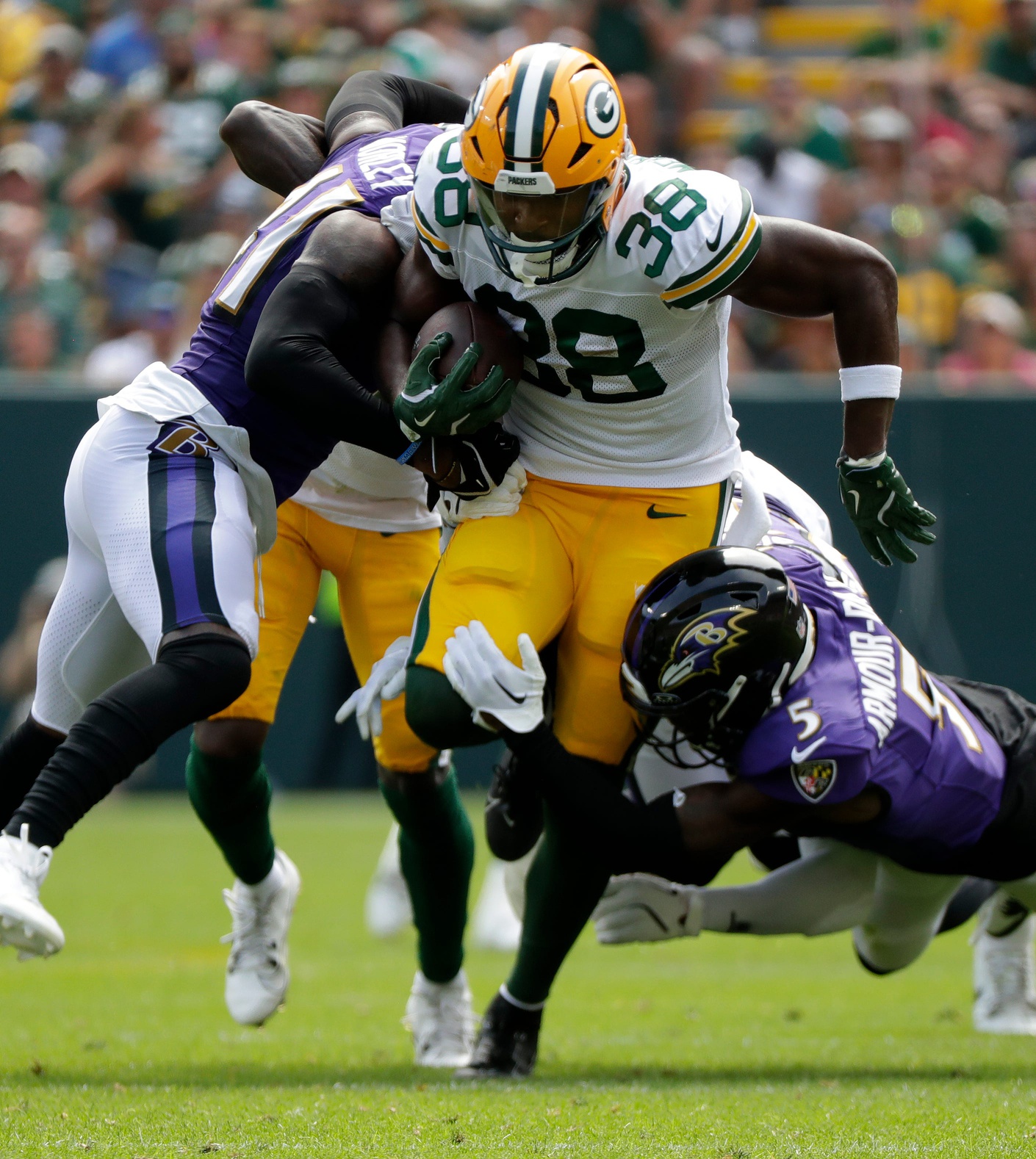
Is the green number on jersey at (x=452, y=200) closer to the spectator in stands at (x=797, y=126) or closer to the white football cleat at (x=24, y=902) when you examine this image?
the white football cleat at (x=24, y=902)

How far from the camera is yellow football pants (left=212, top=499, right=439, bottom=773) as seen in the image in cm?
447

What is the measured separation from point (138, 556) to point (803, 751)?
1.50m

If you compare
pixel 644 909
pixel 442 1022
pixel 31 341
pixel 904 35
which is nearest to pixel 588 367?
pixel 644 909

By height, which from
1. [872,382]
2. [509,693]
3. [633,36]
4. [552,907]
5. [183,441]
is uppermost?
[872,382]

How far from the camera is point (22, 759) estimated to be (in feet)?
13.3

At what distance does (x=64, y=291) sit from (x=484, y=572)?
6.39 metres

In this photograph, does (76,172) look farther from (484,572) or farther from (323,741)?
(484,572)

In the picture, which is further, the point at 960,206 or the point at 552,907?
the point at 960,206

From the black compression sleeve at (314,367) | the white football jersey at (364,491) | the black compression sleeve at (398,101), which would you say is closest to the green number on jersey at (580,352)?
the black compression sleeve at (314,367)

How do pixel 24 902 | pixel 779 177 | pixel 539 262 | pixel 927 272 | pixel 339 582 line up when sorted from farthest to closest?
1. pixel 779 177
2. pixel 927 272
3. pixel 339 582
4. pixel 539 262
5. pixel 24 902

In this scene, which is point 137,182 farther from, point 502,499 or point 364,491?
point 502,499

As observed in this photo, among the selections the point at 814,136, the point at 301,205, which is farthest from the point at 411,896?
the point at 814,136

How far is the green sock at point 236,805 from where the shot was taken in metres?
4.39

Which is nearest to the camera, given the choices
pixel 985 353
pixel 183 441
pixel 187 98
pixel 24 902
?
pixel 24 902
